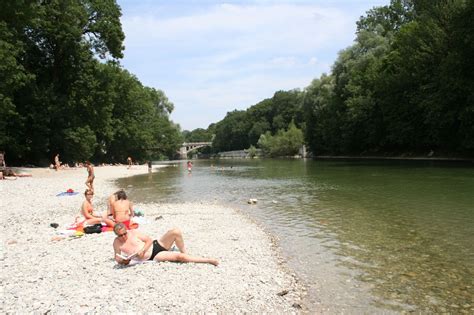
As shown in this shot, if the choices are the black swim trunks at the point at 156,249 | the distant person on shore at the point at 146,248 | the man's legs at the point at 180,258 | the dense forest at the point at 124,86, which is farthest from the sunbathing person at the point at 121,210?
the dense forest at the point at 124,86

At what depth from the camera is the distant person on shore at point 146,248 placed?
8.47 m

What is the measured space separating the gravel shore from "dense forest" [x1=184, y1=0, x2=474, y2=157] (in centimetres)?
3803

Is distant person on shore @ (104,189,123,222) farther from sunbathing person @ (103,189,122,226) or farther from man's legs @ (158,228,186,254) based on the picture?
man's legs @ (158,228,186,254)

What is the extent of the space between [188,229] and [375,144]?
64.1 meters

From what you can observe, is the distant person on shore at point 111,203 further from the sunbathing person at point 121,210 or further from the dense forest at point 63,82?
the dense forest at point 63,82

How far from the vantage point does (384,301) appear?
7.32m

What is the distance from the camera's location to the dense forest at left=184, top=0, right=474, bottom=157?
43250 mm

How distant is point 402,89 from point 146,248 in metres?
54.3

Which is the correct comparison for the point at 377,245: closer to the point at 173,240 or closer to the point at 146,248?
the point at 173,240

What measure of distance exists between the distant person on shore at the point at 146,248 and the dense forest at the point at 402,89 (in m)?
39.8

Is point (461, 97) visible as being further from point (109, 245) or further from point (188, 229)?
point (109, 245)

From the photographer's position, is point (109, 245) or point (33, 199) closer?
point (109, 245)

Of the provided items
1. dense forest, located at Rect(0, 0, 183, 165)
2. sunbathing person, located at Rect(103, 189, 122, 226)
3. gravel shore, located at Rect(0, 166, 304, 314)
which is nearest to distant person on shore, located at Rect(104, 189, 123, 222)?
sunbathing person, located at Rect(103, 189, 122, 226)

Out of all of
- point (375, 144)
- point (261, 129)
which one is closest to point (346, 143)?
point (375, 144)
